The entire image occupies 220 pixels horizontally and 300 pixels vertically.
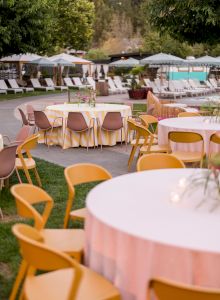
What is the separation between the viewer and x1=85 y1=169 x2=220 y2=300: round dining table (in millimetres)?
2994

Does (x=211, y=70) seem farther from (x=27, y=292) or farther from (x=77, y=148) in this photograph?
(x=27, y=292)

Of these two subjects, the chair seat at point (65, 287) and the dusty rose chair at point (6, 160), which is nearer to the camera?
the chair seat at point (65, 287)

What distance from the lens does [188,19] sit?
14570 mm

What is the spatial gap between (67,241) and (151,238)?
113 cm

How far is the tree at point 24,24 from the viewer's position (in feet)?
68.6

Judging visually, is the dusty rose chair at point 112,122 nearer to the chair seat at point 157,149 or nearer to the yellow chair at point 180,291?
the chair seat at point 157,149

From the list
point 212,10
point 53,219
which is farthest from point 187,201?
point 212,10

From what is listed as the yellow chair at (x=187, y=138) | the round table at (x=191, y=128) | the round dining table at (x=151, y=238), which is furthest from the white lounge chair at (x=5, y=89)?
the round dining table at (x=151, y=238)

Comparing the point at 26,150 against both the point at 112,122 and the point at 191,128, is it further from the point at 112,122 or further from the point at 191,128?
the point at 112,122

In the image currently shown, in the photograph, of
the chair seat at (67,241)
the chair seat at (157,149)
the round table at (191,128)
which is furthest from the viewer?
the chair seat at (157,149)

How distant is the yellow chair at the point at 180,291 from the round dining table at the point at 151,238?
0.38m

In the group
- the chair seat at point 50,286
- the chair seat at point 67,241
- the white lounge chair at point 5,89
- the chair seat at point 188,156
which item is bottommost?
the white lounge chair at point 5,89

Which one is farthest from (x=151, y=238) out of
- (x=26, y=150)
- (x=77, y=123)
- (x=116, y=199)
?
(x=77, y=123)

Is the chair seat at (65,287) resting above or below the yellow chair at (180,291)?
below
